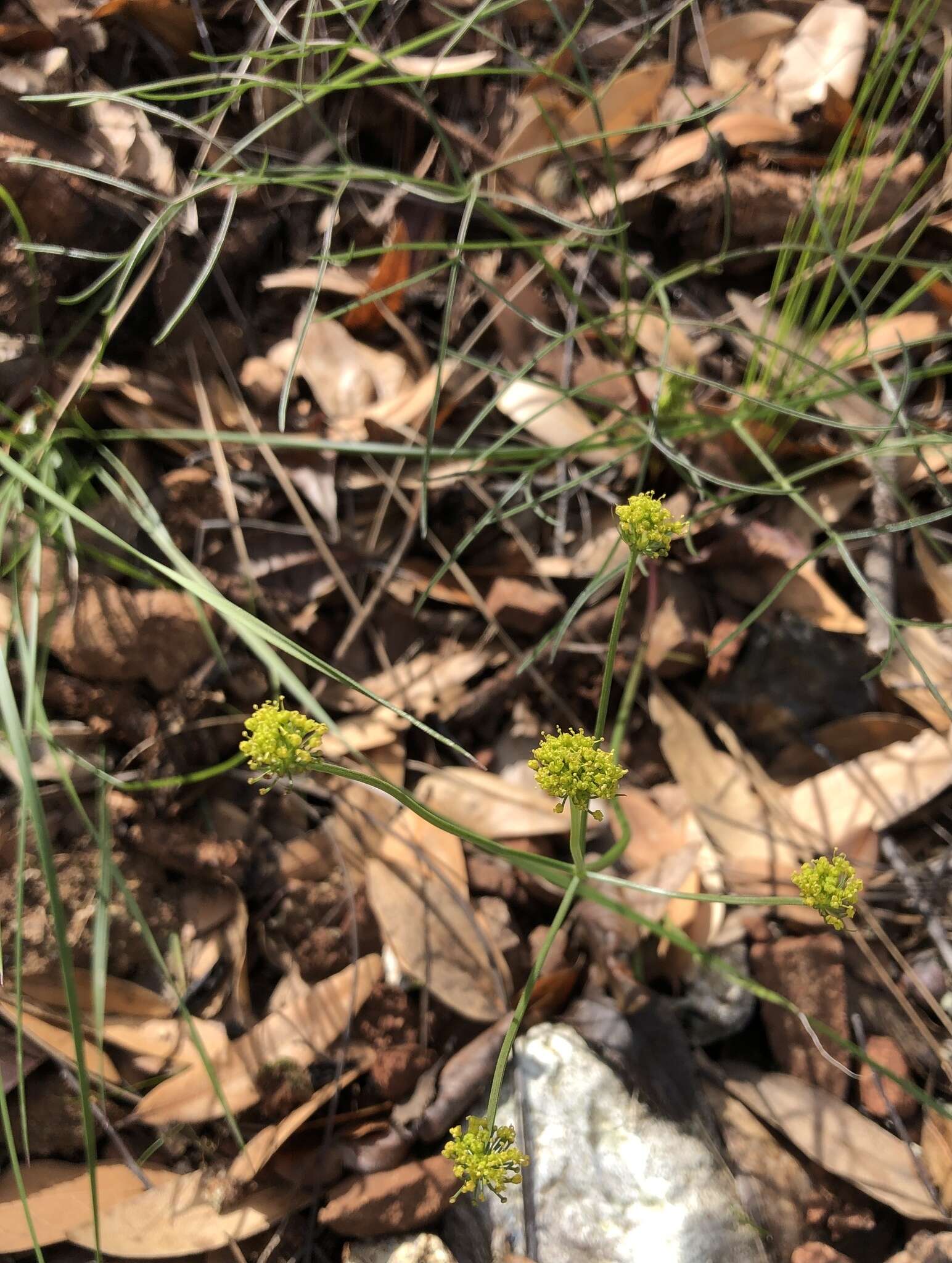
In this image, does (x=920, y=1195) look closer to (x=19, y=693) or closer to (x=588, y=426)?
(x=588, y=426)

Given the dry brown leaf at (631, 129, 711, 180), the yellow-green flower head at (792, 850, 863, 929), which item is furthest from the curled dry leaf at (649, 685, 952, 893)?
the dry brown leaf at (631, 129, 711, 180)

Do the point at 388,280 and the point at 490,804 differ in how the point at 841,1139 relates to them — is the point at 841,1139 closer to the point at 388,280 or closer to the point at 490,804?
the point at 490,804

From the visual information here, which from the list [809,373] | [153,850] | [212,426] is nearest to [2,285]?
[212,426]

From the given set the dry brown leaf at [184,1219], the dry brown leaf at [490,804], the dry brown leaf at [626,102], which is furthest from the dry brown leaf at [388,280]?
the dry brown leaf at [184,1219]

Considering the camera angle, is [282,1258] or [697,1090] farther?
[697,1090]

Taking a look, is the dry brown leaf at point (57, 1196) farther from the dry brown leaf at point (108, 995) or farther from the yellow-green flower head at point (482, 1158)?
the yellow-green flower head at point (482, 1158)

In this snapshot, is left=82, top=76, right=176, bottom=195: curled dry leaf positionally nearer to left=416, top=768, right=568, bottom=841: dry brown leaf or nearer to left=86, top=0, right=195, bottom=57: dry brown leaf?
left=86, top=0, right=195, bottom=57: dry brown leaf
